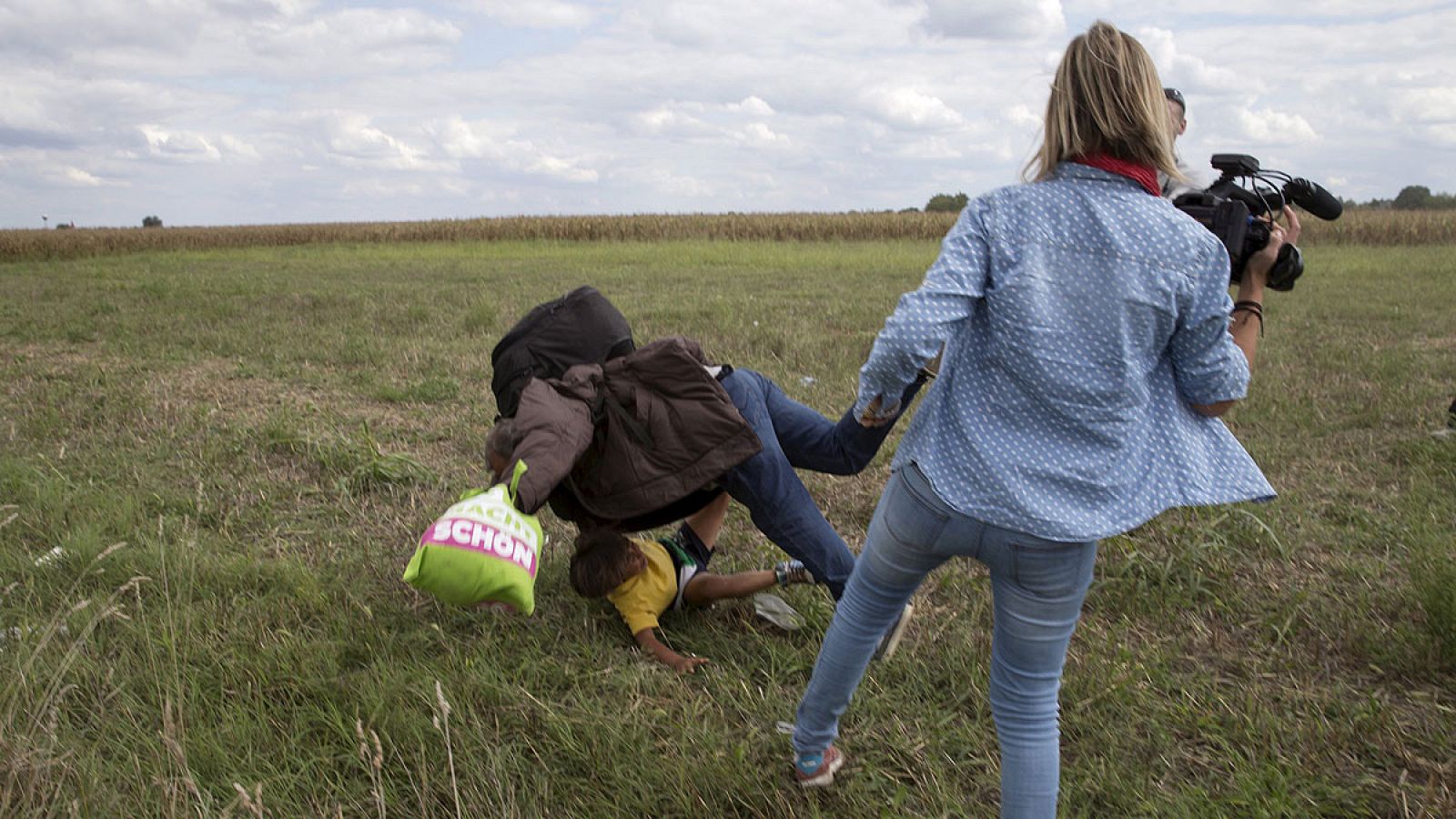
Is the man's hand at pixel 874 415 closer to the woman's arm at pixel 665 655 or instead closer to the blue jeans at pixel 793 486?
the blue jeans at pixel 793 486

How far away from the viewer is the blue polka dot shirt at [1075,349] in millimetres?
1987

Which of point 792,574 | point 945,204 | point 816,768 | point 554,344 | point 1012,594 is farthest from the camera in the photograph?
point 945,204

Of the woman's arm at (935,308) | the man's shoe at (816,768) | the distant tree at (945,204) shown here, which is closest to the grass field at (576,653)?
the man's shoe at (816,768)

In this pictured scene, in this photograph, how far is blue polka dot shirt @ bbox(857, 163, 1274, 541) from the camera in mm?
1987

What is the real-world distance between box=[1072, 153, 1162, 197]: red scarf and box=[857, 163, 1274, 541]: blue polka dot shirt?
2cm

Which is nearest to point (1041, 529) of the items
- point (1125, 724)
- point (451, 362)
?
point (1125, 724)

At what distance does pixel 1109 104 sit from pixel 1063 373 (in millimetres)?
534

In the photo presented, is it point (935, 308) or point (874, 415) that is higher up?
point (935, 308)

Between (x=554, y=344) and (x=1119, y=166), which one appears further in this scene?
(x=554, y=344)

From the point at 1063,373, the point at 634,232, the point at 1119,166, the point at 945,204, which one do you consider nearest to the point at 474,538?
the point at 1063,373

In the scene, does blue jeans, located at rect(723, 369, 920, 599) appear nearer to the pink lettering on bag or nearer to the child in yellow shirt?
the child in yellow shirt

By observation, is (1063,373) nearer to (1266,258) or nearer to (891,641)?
(1266,258)

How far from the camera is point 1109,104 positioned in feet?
6.46

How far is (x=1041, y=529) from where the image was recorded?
1983 millimetres
